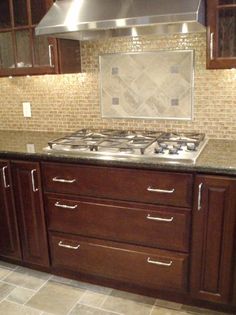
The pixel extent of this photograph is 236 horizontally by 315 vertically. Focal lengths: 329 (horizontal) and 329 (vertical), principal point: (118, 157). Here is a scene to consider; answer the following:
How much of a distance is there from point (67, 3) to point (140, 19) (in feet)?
2.01

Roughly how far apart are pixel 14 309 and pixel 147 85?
5.80 feet

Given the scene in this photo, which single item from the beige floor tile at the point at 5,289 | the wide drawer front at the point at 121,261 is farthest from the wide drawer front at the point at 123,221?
the beige floor tile at the point at 5,289

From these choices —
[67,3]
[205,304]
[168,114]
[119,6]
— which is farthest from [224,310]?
[67,3]

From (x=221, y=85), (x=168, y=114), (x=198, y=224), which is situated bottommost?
(x=198, y=224)

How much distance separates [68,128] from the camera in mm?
2766

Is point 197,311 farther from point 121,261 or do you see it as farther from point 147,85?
point 147,85

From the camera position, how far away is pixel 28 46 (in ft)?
7.86

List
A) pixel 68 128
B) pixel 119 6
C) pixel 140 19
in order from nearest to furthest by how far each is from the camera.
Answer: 1. pixel 140 19
2. pixel 119 6
3. pixel 68 128

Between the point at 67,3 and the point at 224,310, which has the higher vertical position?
the point at 67,3

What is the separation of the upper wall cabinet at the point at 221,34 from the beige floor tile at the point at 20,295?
1879mm

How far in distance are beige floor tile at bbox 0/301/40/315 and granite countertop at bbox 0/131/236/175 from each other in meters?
0.95

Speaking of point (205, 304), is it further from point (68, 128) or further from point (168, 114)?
point (68, 128)

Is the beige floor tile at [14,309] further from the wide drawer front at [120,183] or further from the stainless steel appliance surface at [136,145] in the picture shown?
the stainless steel appliance surface at [136,145]

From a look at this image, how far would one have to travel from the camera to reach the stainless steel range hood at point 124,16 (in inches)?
67.8
